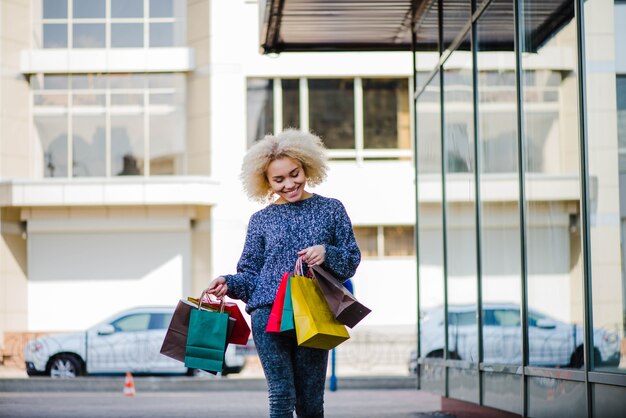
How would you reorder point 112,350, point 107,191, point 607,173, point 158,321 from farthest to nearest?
point 107,191 < point 158,321 < point 112,350 < point 607,173


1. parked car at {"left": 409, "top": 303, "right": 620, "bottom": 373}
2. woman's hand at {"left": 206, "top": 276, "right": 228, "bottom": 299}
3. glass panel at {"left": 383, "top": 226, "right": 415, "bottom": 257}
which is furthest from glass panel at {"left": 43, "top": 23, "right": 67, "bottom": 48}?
woman's hand at {"left": 206, "top": 276, "right": 228, "bottom": 299}

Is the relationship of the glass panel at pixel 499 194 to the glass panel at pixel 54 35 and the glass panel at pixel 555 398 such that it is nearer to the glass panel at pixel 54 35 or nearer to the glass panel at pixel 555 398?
the glass panel at pixel 555 398

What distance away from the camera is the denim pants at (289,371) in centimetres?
504

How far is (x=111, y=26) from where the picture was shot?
96.6 ft

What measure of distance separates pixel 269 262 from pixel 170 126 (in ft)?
79.5

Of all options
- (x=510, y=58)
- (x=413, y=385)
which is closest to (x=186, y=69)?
(x=413, y=385)

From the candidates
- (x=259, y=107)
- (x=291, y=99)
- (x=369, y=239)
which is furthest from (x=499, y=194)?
(x=369, y=239)

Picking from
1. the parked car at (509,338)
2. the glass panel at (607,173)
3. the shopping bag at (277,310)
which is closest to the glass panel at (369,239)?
the parked car at (509,338)

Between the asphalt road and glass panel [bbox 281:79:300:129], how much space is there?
10725 millimetres

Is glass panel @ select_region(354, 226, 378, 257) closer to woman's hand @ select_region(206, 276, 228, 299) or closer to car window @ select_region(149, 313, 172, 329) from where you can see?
car window @ select_region(149, 313, 172, 329)

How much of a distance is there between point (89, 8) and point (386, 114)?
811 cm

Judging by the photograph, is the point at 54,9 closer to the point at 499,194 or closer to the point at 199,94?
the point at 199,94

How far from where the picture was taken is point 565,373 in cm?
689

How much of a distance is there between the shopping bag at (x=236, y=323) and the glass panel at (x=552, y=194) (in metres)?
2.19
